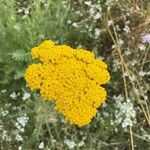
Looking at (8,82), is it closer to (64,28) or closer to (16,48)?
(16,48)

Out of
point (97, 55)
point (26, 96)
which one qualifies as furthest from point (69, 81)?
point (97, 55)

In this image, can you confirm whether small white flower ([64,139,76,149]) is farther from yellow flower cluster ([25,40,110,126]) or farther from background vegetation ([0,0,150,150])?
yellow flower cluster ([25,40,110,126])

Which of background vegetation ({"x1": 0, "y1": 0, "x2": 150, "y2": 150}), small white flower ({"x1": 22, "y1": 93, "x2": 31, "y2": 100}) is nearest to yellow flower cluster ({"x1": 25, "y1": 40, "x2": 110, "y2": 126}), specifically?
background vegetation ({"x1": 0, "y1": 0, "x2": 150, "y2": 150})

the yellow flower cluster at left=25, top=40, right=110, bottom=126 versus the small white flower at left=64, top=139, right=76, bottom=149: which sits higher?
the yellow flower cluster at left=25, top=40, right=110, bottom=126

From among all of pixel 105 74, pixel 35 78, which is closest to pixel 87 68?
pixel 105 74

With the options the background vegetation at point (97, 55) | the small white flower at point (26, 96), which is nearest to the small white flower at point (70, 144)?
the background vegetation at point (97, 55)

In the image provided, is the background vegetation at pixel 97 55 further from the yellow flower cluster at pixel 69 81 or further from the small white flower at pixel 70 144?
the yellow flower cluster at pixel 69 81

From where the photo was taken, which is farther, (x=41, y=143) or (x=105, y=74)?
(x=41, y=143)

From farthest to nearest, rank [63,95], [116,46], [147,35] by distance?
[116,46], [147,35], [63,95]
